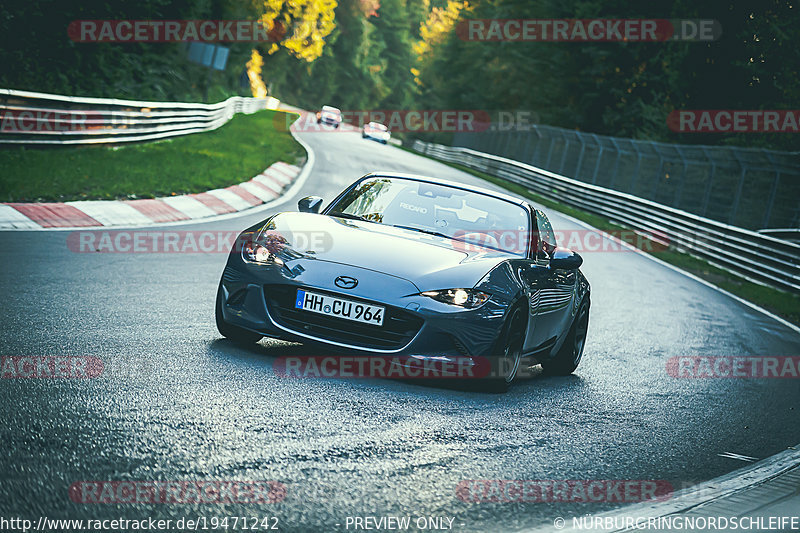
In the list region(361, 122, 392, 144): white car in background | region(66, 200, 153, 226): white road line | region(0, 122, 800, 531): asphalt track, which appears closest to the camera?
region(0, 122, 800, 531): asphalt track

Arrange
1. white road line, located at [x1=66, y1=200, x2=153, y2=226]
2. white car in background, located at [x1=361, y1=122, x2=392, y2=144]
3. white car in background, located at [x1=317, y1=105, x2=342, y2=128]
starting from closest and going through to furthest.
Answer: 1. white road line, located at [x1=66, y1=200, x2=153, y2=226]
2. white car in background, located at [x1=361, y1=122, x2=392, y2=144]
3. white car in background, located at [x1=317, y1=105, x2=342, y2=128]

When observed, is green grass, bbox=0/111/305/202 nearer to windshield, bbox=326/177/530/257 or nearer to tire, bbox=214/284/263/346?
windshield, bbox=326/177/530/257

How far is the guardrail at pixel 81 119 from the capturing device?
16109mm

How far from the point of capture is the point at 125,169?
58.5ft

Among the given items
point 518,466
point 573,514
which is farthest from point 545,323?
point 573,514

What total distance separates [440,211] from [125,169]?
1142 cm

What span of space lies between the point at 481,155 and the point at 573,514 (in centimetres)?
4698

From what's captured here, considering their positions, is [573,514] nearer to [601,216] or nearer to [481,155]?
[601,216]

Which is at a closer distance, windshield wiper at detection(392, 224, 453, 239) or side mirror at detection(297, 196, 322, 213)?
windshield wiper at detection(392, 224, 453, 239)

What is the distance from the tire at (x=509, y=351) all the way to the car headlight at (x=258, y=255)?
1.49 m

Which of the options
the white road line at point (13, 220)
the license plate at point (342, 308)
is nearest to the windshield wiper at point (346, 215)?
the license plate at point (342, 308)

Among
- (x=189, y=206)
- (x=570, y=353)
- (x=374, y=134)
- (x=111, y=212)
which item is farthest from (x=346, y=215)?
(x=374, y=134)

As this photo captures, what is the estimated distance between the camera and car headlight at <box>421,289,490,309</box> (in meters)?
6.30

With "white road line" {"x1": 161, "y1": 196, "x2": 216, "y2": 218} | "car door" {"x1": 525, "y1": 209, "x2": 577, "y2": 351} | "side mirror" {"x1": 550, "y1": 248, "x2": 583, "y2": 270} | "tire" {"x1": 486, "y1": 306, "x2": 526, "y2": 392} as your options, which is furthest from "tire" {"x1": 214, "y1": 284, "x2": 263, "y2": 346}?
"white road line" {"x1": 161, "y1": 196, "x2": 216, "y2": 218}
